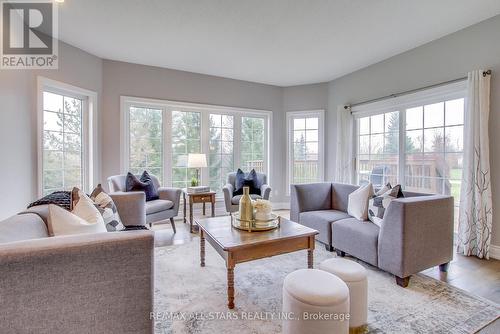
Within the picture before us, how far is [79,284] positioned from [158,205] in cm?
242

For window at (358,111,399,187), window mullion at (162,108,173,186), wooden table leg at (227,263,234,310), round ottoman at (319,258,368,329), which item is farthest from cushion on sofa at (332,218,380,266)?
window mullion at (162,108,173,186)

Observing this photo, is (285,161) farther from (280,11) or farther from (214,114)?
(280,11)

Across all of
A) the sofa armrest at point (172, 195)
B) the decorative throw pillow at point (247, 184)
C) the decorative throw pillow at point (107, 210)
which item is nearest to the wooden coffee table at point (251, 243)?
the decorative throw pillow at point (107, 210)

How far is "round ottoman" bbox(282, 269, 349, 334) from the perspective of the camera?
1325 mm

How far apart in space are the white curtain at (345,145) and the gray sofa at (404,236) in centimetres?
189

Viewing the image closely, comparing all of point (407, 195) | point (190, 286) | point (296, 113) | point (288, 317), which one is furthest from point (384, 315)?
point (296, 113)

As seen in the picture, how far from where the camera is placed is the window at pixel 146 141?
424 cm

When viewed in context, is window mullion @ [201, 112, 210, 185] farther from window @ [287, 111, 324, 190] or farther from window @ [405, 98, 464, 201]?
window @ [405, 98, 464, 201]

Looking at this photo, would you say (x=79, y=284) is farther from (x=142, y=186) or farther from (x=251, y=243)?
(x=142, y=186)

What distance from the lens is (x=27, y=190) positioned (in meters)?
2.94

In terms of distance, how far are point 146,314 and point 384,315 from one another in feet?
5.21

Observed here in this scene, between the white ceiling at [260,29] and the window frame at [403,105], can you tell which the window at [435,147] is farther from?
the white ceiling at [260,29]

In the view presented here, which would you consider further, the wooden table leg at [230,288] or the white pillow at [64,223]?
the wooden table leg at [230,288]

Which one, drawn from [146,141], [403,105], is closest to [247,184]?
Result: [146,141]
